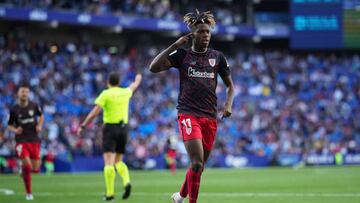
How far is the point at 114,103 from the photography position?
15016 millimetres

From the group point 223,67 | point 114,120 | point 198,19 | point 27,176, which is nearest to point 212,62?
point 223,67

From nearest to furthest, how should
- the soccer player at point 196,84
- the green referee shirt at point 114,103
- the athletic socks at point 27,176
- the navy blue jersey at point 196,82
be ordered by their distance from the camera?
the soccer player at point 196,84 → the navy blue jersey at point 196,82 → the green referee shirt at point 114,103 → the athletic socks at point 27,176

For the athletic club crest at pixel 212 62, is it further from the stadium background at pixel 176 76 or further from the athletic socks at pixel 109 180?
the stadium background at pixel 176 76

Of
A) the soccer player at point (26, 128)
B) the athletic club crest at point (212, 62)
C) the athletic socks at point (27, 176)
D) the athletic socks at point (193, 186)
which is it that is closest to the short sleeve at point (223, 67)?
the athletic club crest at point (212, 62)

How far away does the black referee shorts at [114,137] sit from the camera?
14.8 meters

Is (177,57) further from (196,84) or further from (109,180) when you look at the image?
(109,180)

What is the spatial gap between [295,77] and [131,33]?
10.7 meters

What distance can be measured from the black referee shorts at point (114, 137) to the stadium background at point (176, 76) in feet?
51.2

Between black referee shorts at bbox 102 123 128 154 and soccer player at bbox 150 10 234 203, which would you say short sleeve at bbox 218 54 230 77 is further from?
black referee shorts at bbox 102 123 128 154

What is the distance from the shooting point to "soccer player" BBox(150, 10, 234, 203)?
10.2 m

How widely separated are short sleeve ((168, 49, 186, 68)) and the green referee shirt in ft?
15.3

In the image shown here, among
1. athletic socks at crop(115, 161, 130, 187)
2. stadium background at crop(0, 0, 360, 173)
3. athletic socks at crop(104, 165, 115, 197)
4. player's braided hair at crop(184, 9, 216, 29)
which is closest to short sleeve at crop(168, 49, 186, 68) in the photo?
player's braided hair at crop(184, 9, 216, 29)

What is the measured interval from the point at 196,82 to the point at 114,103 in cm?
487

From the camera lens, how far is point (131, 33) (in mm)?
45844
